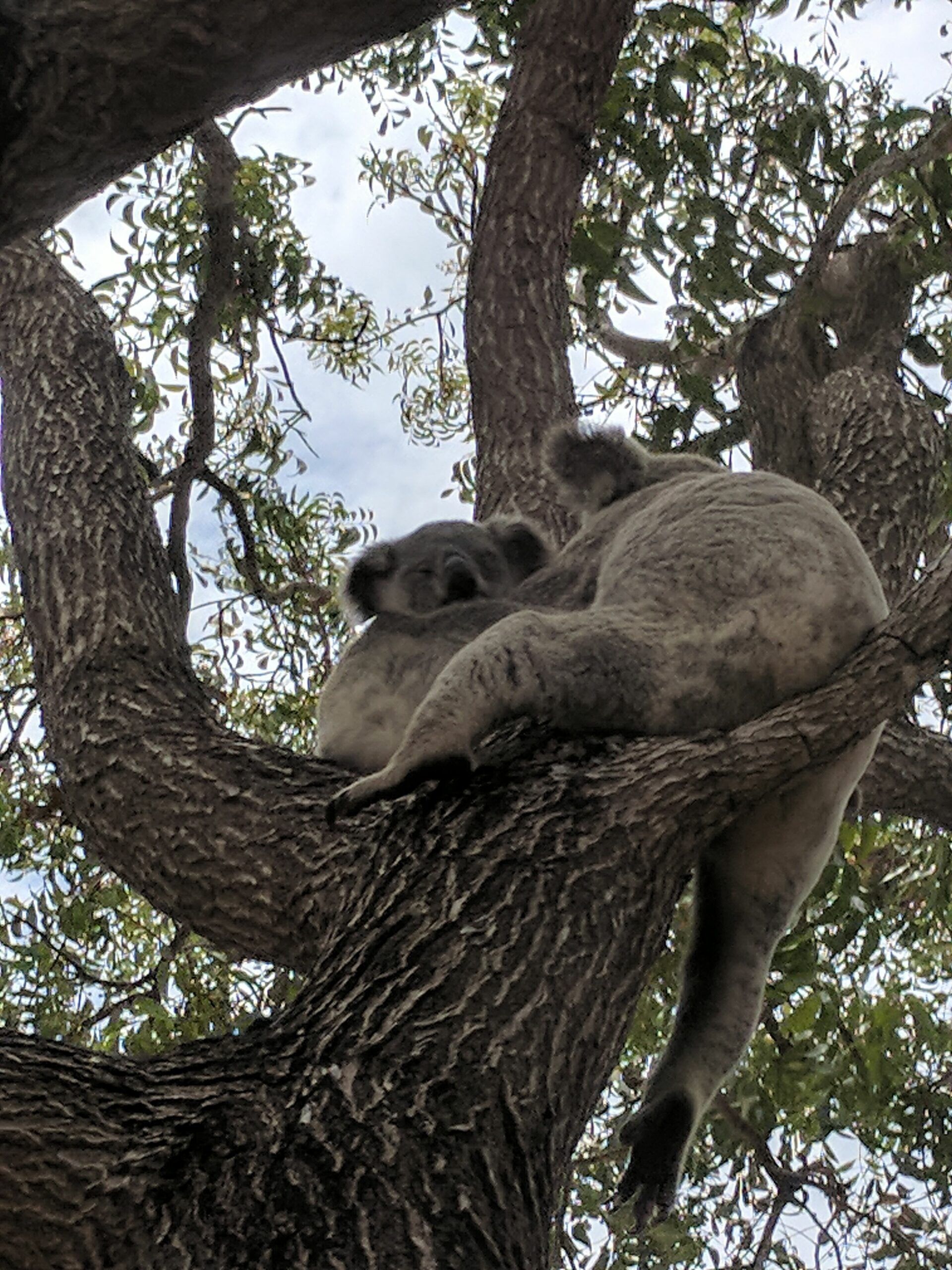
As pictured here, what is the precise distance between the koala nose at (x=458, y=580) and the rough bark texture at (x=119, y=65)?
194 centimetres

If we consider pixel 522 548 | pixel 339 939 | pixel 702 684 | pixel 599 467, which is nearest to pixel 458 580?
pixel 522 548

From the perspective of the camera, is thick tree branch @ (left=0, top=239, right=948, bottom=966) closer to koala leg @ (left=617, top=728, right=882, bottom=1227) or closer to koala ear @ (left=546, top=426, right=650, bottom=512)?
koala leg @ (left=617, top=728, right=882, bottom=1227)

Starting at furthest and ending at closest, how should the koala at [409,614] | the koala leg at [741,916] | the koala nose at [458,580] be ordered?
the koala nose at [458,580] → the koala at [409,614] → the koala leg at [741,916]

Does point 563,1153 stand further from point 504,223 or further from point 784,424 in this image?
point 504,223

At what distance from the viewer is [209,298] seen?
189 inches

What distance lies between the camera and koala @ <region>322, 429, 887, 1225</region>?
8.34 ft

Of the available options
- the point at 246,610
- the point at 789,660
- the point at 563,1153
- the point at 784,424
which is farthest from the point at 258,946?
the point at 246,610

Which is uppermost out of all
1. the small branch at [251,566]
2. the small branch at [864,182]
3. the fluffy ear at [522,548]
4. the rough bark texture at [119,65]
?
the small branch at [864,182]

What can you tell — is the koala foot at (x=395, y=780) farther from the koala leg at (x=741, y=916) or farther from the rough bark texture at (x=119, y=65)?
the rough bark texture at (x=119, y=65)

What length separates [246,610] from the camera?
19.0ft

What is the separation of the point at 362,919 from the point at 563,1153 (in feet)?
1.58

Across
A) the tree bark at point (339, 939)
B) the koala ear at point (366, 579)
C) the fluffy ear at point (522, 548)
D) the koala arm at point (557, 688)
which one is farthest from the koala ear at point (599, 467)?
the tree bark at point (339, 939)

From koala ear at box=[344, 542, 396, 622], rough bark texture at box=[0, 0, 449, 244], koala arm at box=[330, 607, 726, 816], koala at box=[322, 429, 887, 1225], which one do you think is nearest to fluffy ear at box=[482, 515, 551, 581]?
koala ear at box=[344, 542, 396, 622]

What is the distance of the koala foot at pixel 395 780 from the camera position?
7.83 ft
